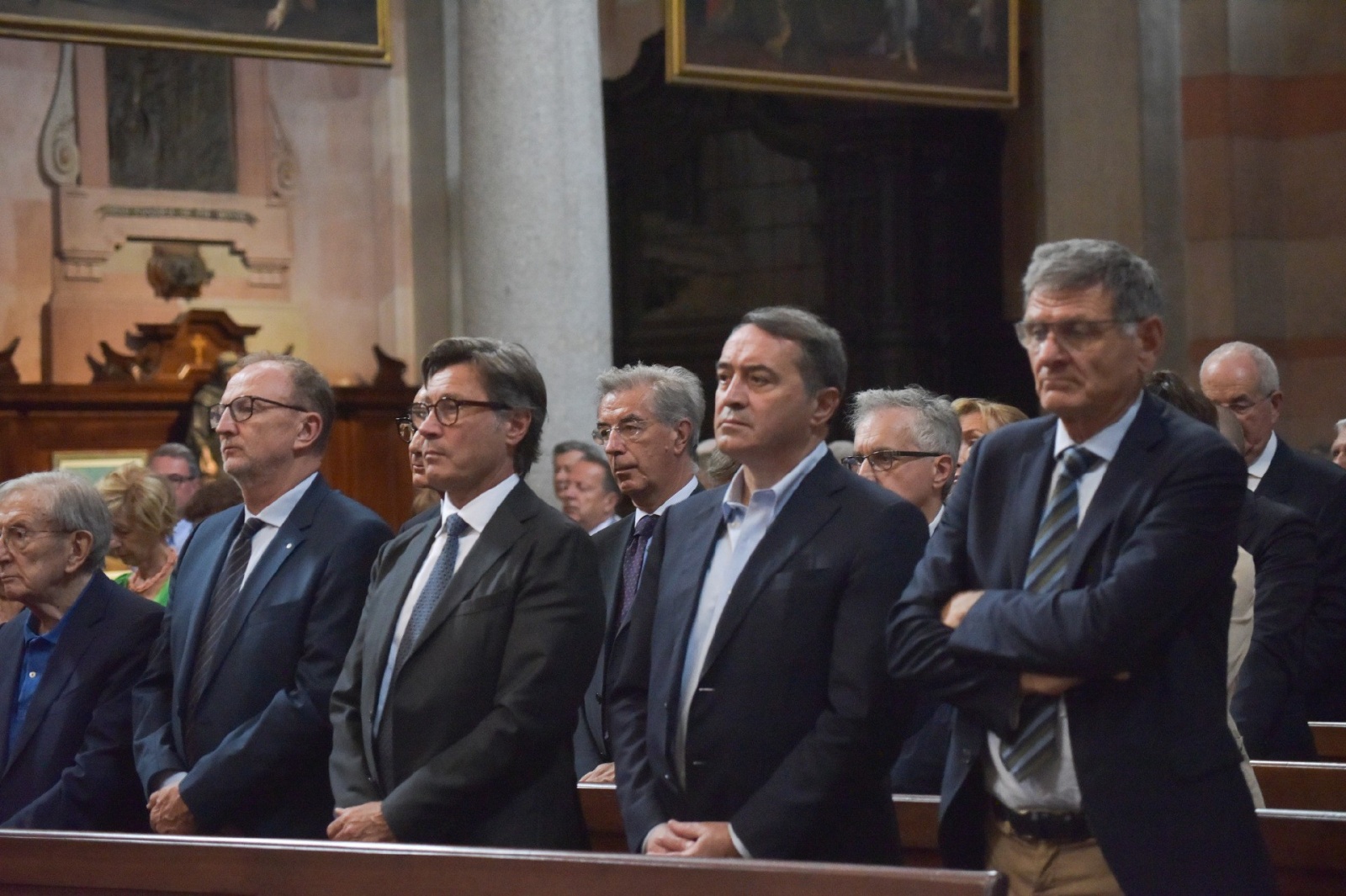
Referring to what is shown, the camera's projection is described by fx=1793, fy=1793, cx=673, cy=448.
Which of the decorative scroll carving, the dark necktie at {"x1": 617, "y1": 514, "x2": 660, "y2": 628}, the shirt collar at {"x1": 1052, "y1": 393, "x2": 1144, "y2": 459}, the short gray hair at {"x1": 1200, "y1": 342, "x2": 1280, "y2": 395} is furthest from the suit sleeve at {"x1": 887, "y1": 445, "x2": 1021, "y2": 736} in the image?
the decorative scroll carving

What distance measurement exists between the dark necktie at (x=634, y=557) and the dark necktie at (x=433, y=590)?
2.97 feet

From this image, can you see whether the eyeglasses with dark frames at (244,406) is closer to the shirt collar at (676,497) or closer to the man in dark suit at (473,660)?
the man in dark suit at (473,660)

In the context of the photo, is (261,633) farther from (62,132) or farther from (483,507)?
(62,132)

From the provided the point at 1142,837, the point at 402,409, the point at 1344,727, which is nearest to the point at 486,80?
the point at 402,409

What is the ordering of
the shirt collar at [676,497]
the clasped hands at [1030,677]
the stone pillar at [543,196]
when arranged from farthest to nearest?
the stone pillar at [543,196] < the shirt collar at [676,497] < the clasped hands at [1030,677]

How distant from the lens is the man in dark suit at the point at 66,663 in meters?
4.23

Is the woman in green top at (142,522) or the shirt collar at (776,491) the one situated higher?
the shirt collar at (776,491)

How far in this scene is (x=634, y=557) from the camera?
4652 millimetres

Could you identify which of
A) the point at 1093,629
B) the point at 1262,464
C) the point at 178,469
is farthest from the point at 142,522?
the point at 1093,629

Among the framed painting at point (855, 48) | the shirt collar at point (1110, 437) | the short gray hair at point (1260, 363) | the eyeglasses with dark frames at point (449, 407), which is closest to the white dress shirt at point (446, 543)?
the eyeglasses with dark frames at point (449, 407)

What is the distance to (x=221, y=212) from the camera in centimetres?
1216

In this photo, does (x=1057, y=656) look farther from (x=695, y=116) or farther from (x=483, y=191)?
(x=695, y=116)

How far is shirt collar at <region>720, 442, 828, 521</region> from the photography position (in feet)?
10.9

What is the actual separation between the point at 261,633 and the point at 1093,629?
1.97 metres
